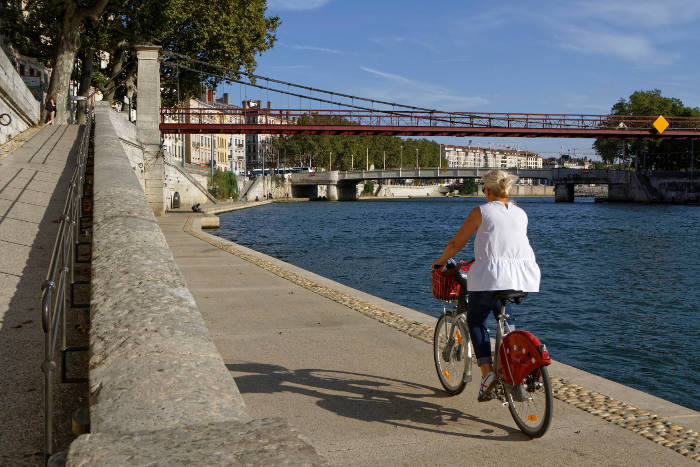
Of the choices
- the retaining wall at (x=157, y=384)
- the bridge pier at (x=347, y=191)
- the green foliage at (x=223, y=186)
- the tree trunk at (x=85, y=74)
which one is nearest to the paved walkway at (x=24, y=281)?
the retaining wall at (x=157, y=384)

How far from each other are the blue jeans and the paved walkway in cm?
240

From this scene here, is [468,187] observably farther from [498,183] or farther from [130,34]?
[498,183]

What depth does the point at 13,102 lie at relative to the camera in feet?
65.2

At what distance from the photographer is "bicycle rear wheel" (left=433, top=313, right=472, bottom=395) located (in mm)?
4551

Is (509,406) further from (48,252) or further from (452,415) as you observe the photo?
(48,252)

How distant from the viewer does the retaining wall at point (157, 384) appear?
1927 millimetres

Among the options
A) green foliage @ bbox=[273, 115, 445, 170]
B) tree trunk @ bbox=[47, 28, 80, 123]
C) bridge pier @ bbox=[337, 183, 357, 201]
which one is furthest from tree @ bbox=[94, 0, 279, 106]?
green foliage @ bbox=[273, 115, 445, 170]

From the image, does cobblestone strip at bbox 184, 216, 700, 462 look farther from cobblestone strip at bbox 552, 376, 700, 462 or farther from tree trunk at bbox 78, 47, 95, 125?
tree trunk at bbox 78, 47, 95, 125

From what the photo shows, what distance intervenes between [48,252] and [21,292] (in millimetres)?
1386

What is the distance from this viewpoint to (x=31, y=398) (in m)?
3.74

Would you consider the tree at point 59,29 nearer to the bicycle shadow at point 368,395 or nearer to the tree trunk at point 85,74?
the tree trunk at point 85,74

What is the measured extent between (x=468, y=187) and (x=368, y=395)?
16182cm

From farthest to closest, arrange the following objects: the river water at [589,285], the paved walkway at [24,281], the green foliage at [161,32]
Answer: the green foliage at [161,32] < the river water at [589,285] < the paved walkway at [24,281]

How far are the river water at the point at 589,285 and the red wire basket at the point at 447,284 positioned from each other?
3925mm
